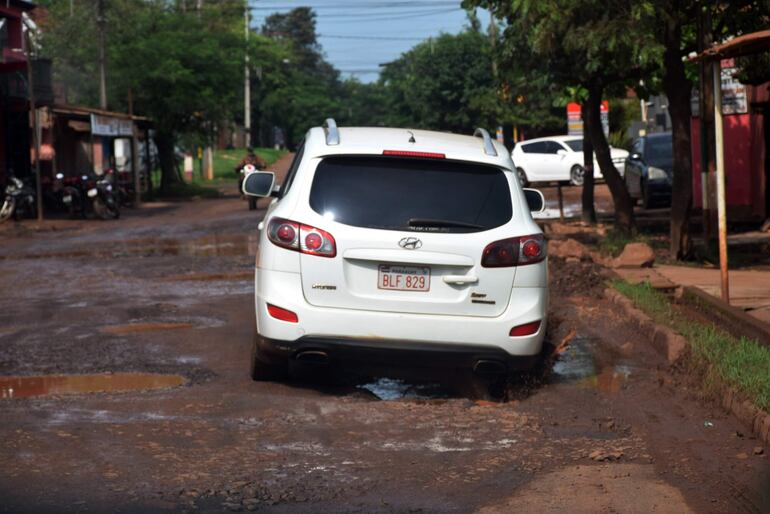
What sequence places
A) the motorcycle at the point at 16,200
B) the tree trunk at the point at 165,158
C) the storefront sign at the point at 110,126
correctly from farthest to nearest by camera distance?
the tree trunk at the point at 165,158, the storefront sign at the point at 110,126, the motorcycle at the point at 16,200

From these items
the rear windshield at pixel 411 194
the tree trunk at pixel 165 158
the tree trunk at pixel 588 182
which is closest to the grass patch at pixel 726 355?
the rear windshield at pixel 411 194

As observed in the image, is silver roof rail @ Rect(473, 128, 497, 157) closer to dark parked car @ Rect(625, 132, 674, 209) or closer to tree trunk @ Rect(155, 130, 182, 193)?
dark parked car @ Rect(625, 132, 674, 209)

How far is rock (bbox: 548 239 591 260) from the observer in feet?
51.0

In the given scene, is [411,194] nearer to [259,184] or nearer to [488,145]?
[488,145]

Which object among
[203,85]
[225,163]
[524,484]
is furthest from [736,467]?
[225,163]

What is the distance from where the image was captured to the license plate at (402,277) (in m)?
7.16

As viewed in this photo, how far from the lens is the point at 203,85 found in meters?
42.4

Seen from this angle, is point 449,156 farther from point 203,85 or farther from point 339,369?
point 203,85

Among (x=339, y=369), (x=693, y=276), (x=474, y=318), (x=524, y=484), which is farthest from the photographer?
(x=693, y=276)

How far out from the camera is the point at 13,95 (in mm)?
30719

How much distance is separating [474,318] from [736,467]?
6.27 feet

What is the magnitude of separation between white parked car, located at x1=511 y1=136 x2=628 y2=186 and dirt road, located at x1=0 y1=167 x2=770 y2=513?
27.2m

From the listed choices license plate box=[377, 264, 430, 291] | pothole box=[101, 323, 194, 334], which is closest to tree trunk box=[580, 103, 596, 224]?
pothole box=[101, 323, 194, 334]

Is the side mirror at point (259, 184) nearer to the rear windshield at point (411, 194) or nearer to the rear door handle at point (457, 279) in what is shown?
the rear windshield at point (411, 194)
